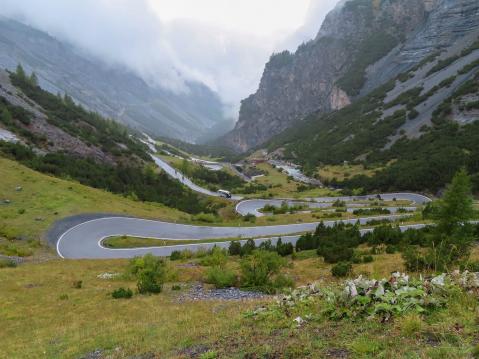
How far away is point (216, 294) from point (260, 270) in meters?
2.41

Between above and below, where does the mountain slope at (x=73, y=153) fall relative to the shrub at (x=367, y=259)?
above

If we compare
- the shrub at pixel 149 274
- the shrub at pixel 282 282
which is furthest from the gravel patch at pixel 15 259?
the shrub at pixel 282 282

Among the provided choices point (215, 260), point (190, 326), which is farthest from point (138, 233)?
point (190, 326)

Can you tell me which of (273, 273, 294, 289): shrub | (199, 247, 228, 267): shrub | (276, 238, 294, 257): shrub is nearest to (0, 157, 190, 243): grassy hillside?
(199, 247, 228, 267): shrub

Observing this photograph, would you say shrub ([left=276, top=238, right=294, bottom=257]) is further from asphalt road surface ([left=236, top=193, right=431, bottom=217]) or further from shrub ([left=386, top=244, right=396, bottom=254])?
asphalt road surface ([left=236, top=193, right=431, bottom=217])

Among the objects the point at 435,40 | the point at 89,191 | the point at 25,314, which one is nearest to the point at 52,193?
the point at 89,191

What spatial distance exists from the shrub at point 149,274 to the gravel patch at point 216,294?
1674 mm

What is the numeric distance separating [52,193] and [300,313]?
3799 centimetres

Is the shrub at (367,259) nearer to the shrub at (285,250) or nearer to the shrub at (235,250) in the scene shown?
the shrub at (285,250)

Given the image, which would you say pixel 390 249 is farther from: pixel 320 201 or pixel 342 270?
pixel 320 201

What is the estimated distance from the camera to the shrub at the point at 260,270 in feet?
53.9

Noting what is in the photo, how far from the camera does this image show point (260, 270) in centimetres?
1669

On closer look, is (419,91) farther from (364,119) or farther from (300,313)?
(300,313)

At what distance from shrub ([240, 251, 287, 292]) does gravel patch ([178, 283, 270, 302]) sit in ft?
2.26
